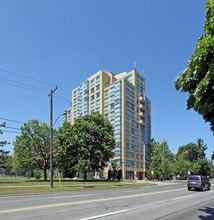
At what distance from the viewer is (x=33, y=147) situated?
59.8 metres

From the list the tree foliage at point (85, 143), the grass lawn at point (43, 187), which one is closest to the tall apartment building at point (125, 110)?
the tree foliage at point (85, 143)

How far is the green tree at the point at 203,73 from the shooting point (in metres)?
7.04

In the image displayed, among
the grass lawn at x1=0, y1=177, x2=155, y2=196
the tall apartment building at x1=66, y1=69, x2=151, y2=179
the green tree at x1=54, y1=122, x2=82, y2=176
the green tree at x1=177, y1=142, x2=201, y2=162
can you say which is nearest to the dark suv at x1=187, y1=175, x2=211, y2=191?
the grass lawn at x1=0, y1=177, x2=155, y2=196

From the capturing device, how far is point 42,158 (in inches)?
2304

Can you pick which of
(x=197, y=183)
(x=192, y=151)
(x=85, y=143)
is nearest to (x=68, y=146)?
(x=85, y=143)

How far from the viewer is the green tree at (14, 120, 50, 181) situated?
194 feet

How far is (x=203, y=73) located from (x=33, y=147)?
5517 centimetres

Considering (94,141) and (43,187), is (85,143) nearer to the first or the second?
(94,141)

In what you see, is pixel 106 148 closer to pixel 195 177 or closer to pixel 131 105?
pixel 195 177

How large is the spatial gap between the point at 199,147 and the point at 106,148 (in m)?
119

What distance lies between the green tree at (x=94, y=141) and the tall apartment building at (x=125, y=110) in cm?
3155

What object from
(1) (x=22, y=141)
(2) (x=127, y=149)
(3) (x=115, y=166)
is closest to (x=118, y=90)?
(2) (x=127, y=149)

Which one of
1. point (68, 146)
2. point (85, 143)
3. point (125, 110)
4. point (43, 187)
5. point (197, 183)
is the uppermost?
point (125, 110)

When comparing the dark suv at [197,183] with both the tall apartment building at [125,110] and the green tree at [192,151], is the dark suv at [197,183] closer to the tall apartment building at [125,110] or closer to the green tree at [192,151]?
the tall apartment building at [125,110]
